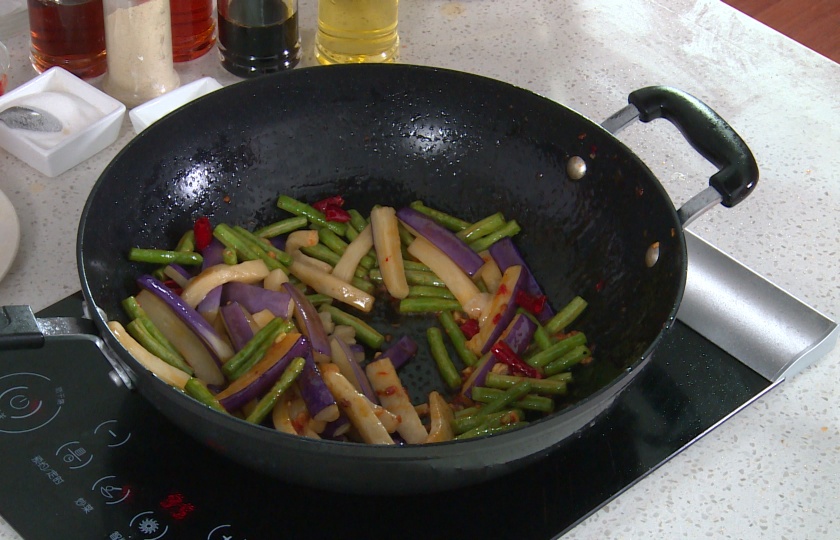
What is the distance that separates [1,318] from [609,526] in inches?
22.3

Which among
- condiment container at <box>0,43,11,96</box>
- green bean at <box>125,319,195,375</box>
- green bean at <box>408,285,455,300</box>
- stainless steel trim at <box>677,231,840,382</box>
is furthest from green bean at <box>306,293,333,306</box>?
condiment container at <box>0,43,11,96</box>

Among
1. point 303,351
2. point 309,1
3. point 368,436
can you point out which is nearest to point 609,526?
point 368,436

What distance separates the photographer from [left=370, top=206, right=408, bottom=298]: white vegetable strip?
3.67ft

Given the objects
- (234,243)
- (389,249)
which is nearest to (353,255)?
(389,249)

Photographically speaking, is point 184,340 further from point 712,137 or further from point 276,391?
point 712,137

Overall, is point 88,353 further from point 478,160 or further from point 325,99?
point 478,160

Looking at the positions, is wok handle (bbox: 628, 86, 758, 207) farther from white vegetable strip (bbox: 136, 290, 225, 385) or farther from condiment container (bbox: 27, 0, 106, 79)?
condiment container (bbox: 27, 0, 106, 79)

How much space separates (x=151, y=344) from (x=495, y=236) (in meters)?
0.46

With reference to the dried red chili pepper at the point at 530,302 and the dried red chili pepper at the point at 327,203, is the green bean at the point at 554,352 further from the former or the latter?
the dried red chili pepper at the point at 327,203

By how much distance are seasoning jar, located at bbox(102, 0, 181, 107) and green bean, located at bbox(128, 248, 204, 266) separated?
31cm

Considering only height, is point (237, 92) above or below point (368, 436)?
above

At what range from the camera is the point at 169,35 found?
1.23 m

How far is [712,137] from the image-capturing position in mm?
988

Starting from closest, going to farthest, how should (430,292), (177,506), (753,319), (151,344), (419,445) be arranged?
(419,445)
(177,506)
(151,344)
(753,319)
(430,292)
